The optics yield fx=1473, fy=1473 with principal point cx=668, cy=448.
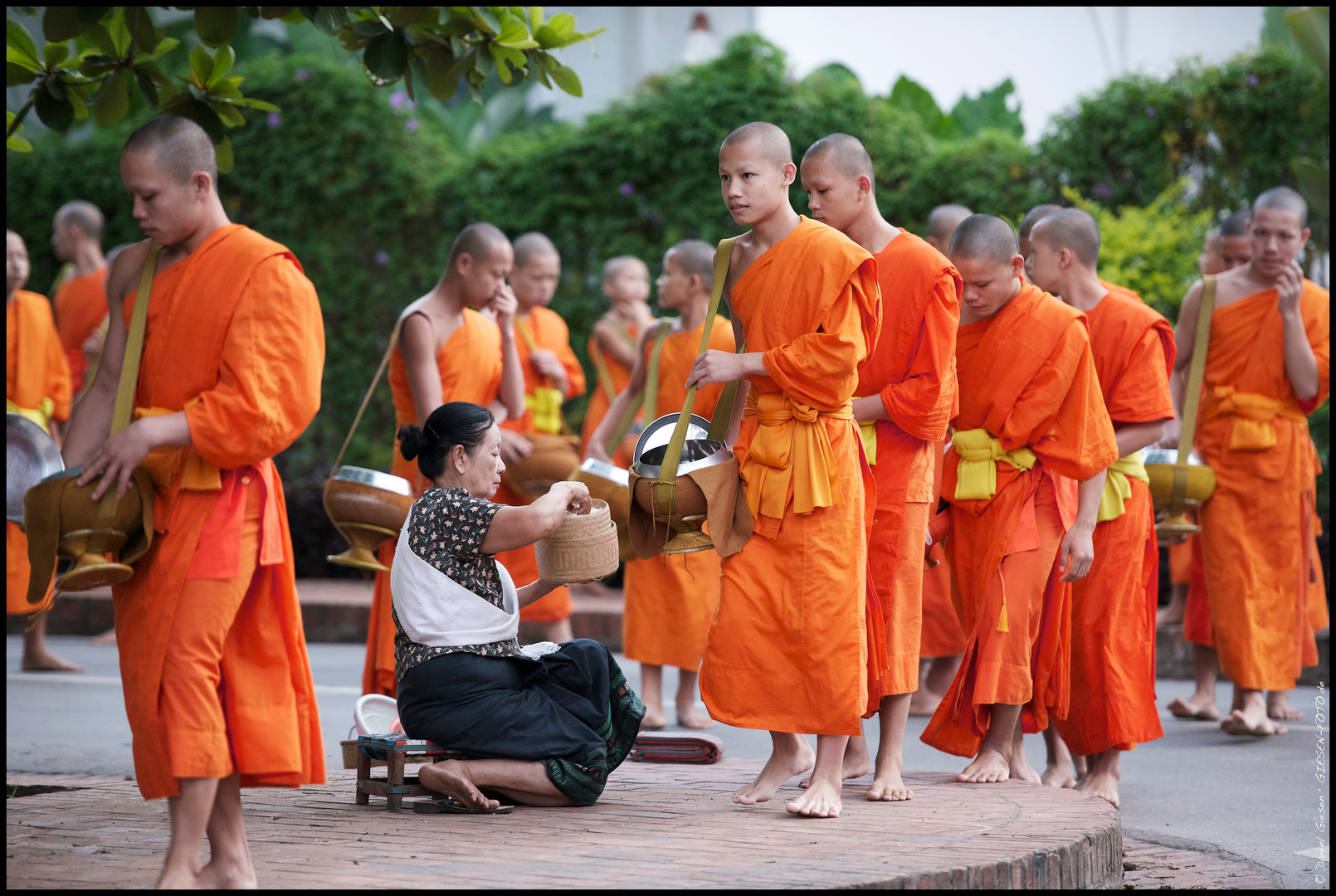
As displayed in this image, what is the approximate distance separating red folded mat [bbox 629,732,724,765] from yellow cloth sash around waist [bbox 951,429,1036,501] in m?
1.29

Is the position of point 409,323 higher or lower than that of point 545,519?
higher

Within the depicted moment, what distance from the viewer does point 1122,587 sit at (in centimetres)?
535

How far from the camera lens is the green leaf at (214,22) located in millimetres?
4273

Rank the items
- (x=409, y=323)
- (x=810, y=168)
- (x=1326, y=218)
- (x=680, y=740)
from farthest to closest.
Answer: (x=1326, y=218) < (x=409, y=323) < (x=680, y=740) < (x=810, y=168)

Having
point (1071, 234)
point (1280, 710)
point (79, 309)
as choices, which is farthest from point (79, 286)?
point (1280, 710)

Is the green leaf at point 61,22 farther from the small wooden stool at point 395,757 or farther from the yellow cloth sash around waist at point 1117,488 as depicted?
the yellow cloth sash around waist at point 1117,488

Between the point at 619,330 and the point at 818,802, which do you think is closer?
the point at 818,802

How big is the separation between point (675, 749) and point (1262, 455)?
10.9 ft

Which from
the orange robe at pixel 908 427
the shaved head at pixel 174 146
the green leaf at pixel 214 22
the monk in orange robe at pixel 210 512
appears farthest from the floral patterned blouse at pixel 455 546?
the green leaf at pixel 214 22

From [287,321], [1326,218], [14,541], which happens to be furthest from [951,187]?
[287,321]

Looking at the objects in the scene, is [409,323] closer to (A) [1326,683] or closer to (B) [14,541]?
(B) [14,541]

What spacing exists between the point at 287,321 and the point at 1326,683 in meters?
7.03

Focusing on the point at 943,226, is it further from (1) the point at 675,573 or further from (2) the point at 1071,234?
(1) the point at 675,573

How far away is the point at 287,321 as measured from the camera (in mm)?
3574
